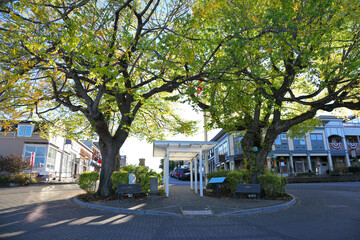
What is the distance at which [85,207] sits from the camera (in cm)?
1048

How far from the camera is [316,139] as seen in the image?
43750mm

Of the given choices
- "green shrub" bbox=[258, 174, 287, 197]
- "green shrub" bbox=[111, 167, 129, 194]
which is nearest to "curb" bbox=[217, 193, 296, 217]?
"green shrub" bbox=[258, 174, 287, 197]

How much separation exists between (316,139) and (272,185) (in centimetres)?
3659

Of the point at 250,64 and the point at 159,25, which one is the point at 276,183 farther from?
the point at 159,25

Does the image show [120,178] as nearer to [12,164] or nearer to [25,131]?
[12,164]

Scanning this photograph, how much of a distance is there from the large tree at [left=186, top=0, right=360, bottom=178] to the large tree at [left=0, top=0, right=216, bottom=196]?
134cm

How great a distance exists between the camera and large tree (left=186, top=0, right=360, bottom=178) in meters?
9.18

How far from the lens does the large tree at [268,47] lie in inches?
361

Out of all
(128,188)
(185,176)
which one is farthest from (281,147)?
(128,188)

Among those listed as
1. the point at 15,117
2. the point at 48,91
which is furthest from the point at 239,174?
the point at 15,117

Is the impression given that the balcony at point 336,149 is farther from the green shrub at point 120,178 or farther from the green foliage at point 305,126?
the green shrub at point 120,178

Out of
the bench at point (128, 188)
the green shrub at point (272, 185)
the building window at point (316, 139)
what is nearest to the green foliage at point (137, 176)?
the bench at point (128, 188)

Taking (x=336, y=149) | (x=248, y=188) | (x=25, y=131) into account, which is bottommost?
(x=248, y=188)

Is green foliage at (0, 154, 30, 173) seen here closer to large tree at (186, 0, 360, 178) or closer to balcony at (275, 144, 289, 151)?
large tree at (186, 0, 360, 178)
